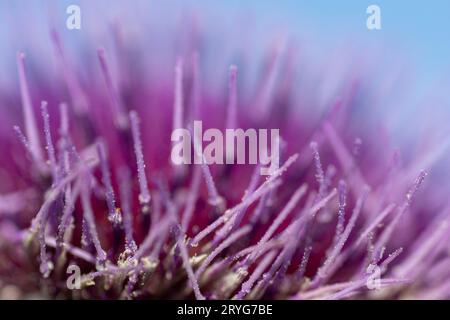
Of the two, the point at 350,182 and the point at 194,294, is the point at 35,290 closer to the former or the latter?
the point at 194,294

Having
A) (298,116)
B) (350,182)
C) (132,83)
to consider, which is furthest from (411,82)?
(132,83)

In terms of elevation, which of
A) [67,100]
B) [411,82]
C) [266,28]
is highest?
[266,28]

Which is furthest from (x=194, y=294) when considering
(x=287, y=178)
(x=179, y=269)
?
(x=287, y=178)

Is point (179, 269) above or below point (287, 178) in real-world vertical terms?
below

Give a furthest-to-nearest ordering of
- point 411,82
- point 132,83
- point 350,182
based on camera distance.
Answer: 1. point 411,82
2. point 132,83
3. point 350,182

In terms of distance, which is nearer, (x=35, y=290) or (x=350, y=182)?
(x=35, y=290)

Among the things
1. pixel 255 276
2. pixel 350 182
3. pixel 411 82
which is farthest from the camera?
pixel 411 82

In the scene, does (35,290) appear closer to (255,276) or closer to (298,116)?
(255,276)
